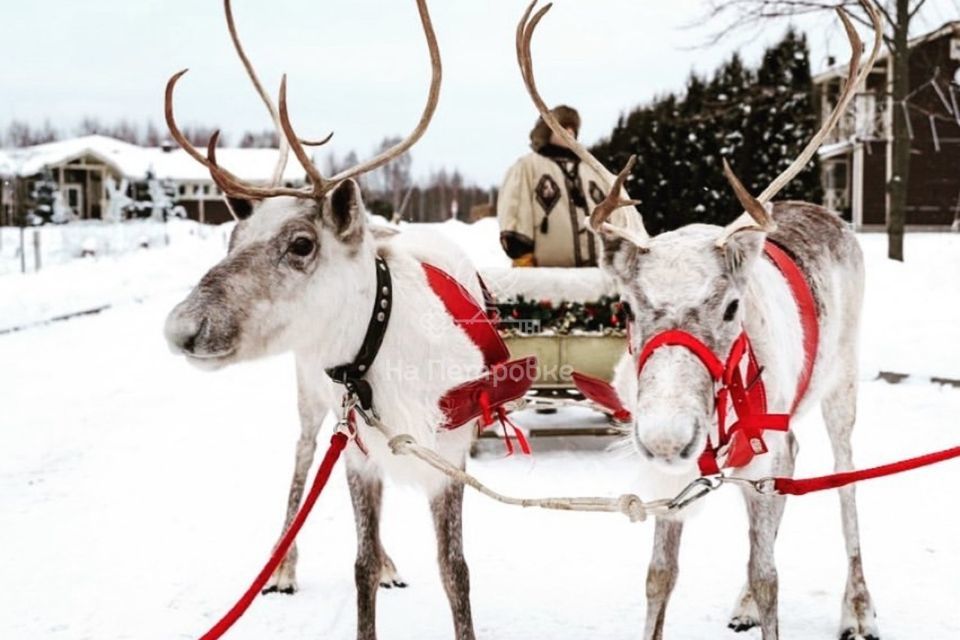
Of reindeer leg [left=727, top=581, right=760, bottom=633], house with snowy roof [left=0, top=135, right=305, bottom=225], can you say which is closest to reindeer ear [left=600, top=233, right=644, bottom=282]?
reindeer leg [left=727, top=581, right=760, bottom=633]

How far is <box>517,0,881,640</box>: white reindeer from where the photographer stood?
260 cm

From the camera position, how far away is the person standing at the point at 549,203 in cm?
709

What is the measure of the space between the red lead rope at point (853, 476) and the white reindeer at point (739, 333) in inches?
8.8

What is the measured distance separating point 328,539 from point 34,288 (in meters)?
18.1

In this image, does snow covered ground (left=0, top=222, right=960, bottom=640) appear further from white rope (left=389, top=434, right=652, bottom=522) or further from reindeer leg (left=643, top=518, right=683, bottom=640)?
white rope (left=389, top=434, right=652, bottom=522)

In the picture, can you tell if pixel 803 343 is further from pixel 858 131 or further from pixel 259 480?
pixel 858 131

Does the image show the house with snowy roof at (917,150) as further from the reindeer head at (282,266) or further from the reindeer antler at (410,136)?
the reindeer head at (282,266)

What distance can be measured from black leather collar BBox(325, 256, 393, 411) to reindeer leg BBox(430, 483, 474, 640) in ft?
2.03

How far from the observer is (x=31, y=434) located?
7.91m

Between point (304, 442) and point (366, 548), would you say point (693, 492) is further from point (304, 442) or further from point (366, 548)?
point (304, 442)

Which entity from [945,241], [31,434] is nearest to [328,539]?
[31,434]

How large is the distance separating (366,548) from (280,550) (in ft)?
1.96

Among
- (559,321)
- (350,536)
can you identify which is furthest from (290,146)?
(559,321)

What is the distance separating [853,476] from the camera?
2.97 meters
